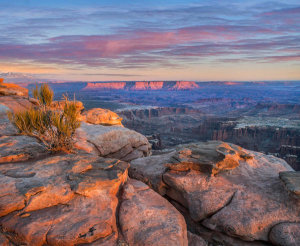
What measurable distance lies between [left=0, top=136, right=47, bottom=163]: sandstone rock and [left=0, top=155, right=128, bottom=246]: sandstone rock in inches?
24.5

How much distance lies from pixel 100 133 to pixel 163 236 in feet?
27.5

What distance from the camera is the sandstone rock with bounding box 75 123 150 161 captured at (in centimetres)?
1169

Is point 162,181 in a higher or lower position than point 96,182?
lower

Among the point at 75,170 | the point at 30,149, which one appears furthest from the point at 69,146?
the point at 75,170

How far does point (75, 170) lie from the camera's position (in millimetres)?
6789

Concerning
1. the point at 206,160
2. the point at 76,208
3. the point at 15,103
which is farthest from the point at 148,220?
the point at 15,103

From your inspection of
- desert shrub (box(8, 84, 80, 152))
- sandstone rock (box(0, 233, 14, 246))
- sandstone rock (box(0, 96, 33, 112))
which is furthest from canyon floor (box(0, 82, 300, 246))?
sandstone rock (box(0, 96, 33, 112))

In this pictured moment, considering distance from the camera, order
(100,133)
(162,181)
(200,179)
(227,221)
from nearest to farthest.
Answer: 1. (227,221)
2. (200,179)
3. (162,181)
4. (100,133)

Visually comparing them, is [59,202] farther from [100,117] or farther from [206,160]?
[100,117]

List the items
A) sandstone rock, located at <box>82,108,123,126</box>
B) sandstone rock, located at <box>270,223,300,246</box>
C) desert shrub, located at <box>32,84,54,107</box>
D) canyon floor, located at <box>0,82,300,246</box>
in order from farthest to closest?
1. sandstone rock, located at <box>82,108,123,126</box>
2. desert shrub, located at <box>32,84,54,107</box>
3. sandstone rock, located at <box>270,223,300,246</box>
4. canyon floor, located at <box>0,82,300,246</box>

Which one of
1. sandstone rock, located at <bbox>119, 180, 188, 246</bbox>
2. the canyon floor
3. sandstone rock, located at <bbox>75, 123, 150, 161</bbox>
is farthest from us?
sandstone rock, located at <bbox>75, 123, 150, 161</bbox>

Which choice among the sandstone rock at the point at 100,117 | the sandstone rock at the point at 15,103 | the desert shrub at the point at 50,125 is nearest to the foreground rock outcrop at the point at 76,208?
the desert shrub at the point at 50,125

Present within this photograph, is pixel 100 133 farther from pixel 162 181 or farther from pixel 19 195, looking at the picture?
pixel 19 195

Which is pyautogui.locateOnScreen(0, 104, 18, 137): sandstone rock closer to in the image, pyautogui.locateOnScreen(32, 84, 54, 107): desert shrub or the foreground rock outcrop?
pyautogui.locateOnScreen(32, 84, 54, 107): desert shrub
